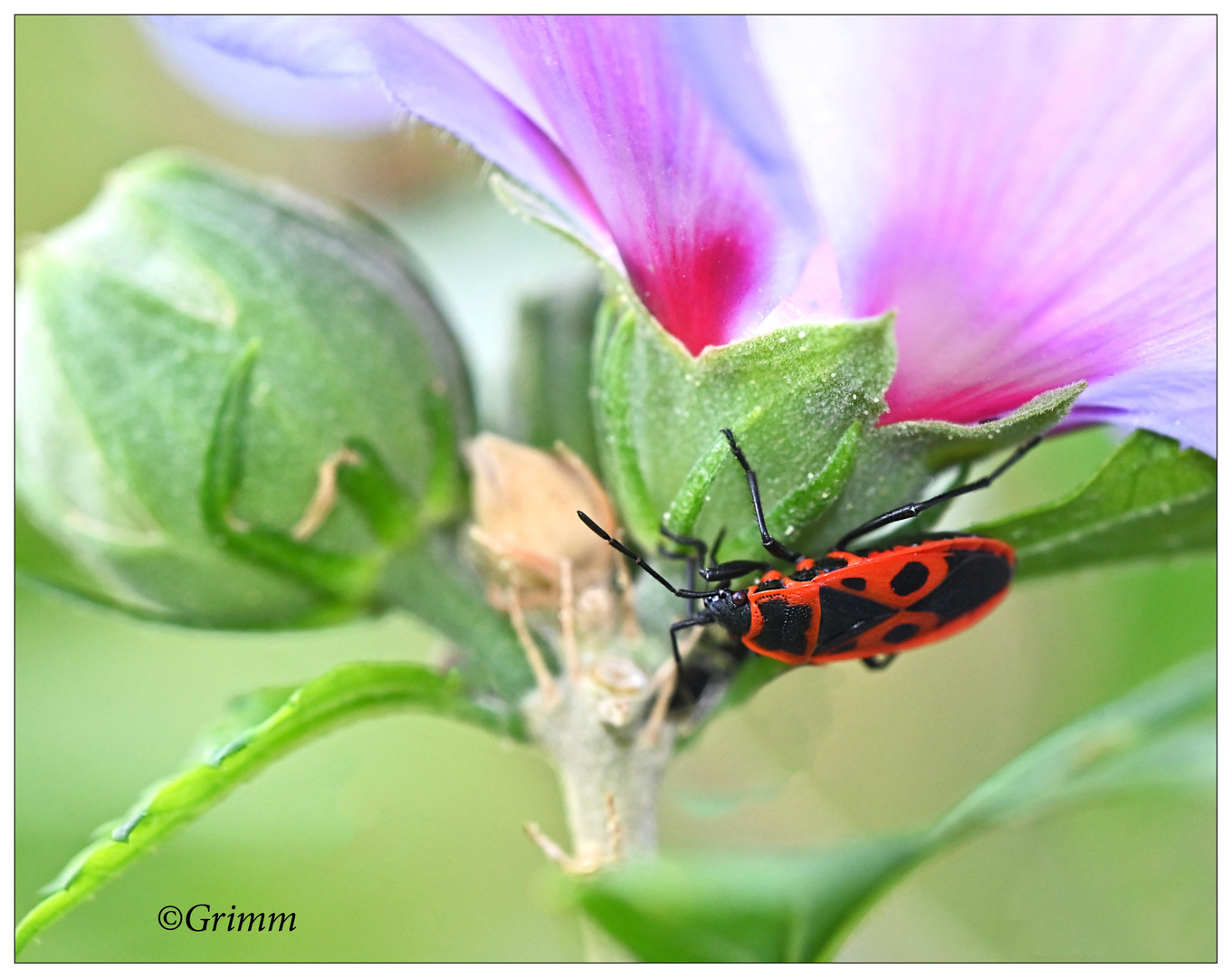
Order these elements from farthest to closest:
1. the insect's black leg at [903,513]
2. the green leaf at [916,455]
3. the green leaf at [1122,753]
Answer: the green leaf at [1122,753] < the insect's black leg at [903,513] < the green leaf at [916,455]

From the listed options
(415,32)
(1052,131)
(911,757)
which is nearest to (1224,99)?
(1052,131)

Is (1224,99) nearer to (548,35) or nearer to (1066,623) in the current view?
(548,35)

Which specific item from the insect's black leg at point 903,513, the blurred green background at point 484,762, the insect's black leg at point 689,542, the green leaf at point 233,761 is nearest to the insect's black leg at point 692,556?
the insect's black leg at point 689,542

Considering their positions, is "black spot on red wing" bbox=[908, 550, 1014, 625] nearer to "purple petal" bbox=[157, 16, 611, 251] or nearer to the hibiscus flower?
the hibiscus flower

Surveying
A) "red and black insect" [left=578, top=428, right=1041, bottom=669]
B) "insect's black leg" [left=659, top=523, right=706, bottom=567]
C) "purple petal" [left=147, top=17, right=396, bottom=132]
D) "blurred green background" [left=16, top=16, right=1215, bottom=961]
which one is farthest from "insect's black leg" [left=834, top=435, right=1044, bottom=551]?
"purple petal" [left=147, top=17, right=396, bottom=132]

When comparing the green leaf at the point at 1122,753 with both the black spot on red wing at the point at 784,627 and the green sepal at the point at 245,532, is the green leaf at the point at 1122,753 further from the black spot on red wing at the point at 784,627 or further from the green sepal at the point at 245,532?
the green sepal at the point at 245,532
